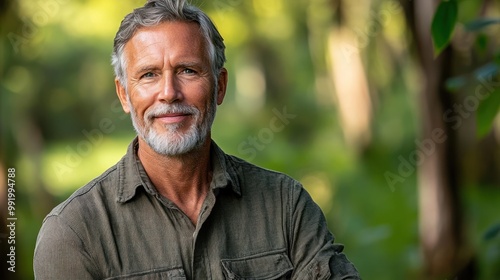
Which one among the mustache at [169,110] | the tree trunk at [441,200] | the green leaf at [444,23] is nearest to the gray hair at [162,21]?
the mustache at [169,110]

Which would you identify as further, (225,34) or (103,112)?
(103,112)

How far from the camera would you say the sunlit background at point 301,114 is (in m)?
9.55

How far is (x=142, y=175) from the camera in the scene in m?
2.65

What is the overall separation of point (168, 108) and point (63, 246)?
1.60 feet

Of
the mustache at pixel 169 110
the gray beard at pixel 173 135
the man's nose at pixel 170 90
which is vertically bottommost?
the gray beard at pixel 173 135

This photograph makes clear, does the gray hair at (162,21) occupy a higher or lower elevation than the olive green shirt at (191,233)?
higher

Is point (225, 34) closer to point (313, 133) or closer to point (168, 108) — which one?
point (313, 133)

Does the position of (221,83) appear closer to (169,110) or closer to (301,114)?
(169,110)

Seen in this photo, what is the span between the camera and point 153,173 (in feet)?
8.84

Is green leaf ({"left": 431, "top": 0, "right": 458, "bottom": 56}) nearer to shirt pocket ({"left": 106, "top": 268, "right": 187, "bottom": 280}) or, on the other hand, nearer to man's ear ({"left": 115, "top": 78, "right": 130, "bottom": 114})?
man's ear ({"left": 115, "top": 78, "right": 130, "bottom": 114})

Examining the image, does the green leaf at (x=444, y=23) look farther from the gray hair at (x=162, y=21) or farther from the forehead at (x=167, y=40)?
the forehead at (x=167, y=40)

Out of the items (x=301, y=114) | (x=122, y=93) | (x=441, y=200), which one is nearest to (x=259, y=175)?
(x=122, y=93)

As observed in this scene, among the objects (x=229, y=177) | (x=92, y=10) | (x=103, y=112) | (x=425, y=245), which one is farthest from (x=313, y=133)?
(x=229, y=177)

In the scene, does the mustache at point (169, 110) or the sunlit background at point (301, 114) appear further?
the sunlit background at point (301, 114)
